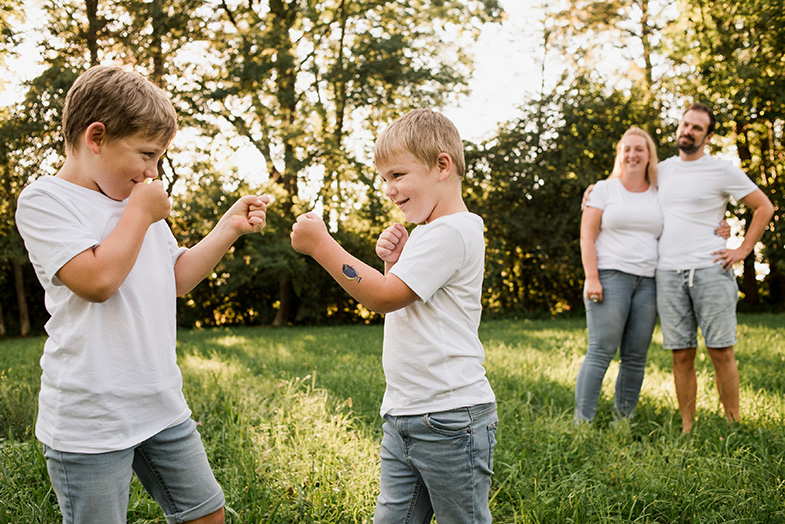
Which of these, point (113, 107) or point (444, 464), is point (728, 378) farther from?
point (113, 107)

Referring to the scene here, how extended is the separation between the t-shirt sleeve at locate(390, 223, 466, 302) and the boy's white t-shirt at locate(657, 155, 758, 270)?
2.72 m

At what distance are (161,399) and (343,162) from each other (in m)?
14.8

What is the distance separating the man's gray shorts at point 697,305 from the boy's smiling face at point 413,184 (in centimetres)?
266

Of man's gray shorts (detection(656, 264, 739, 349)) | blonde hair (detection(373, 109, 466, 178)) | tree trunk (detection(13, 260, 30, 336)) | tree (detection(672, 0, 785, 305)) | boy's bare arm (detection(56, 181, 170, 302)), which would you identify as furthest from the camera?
tree trunk (detection(13, 260, 30, 336))

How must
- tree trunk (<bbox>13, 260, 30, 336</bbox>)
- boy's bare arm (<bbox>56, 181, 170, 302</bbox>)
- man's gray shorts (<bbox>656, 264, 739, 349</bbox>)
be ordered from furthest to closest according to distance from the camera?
tree trunk (<bbox>13, 260, 30, 336</bbox>) → man's gray shorts (<bbox>656, 264, 739, 349</bbox>) → boy's bare arm (<bbox>56, 181, 170, 302</bbox>)

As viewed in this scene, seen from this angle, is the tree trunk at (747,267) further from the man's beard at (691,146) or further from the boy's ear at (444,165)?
the boy's ear at (444,165)

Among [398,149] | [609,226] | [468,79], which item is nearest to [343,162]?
[468,79]

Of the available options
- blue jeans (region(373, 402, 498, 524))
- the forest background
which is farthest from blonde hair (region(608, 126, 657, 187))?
the forest background

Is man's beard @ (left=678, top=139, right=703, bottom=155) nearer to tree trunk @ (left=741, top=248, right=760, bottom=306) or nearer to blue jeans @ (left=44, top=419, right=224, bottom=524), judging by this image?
blue jeans @ (left=44, top=419, right=224, bottom=524)

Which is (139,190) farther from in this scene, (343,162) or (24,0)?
(24,0)

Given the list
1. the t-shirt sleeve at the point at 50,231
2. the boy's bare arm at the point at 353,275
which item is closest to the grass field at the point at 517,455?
the boy's bare arm at the point at 353,275

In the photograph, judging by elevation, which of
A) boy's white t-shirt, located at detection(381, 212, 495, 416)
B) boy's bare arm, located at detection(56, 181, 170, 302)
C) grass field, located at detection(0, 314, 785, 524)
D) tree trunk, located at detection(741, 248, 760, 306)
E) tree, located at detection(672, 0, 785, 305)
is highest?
tree, located at detection(672, 0, 785, 305)

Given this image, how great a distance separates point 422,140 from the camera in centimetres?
185

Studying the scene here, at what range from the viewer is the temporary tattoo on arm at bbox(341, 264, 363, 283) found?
1.72 metres
